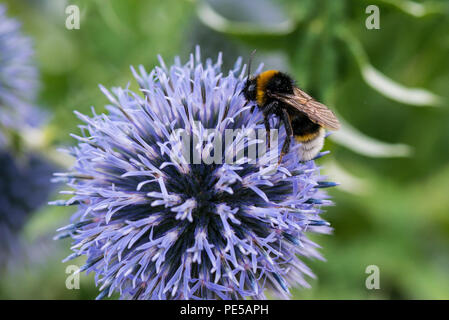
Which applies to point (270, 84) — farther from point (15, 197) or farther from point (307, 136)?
point (15, 197)

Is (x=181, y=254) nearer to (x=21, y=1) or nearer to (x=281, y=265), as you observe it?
(x=281, y=265)

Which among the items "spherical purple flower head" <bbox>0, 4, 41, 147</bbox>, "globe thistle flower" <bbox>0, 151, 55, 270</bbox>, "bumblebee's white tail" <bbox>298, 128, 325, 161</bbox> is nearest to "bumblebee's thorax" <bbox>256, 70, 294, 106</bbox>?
"bumblebee's white tail" <bbox>298, 128, 325, 161</bbox>

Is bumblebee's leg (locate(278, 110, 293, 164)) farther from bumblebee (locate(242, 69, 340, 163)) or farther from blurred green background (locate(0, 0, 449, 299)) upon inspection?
blurred green background (locate(0, 0, 449, 299))

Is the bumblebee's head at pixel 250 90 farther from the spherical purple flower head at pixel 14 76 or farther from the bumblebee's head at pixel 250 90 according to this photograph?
the spherical purple flower head at pixel 14 76

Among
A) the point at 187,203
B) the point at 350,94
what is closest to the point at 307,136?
the point at 187,203
